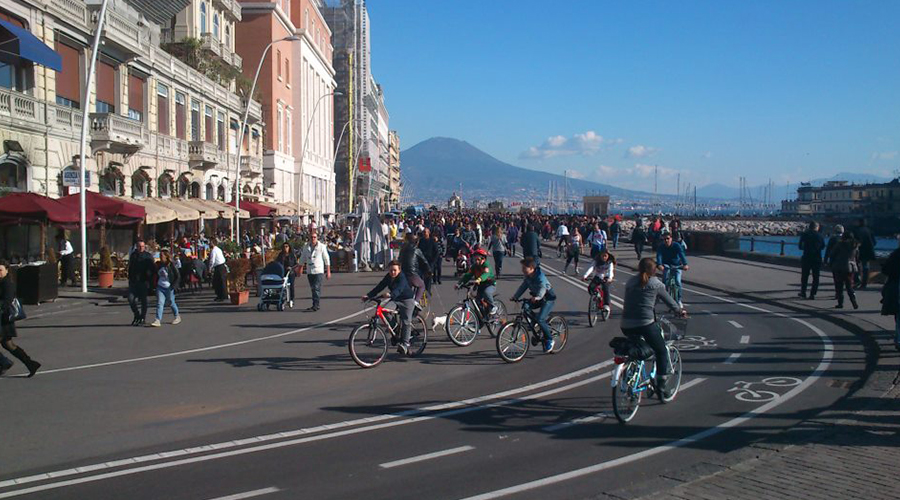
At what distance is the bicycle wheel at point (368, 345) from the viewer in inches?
464

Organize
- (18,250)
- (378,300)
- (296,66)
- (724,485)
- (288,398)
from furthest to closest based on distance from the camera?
(296,66) → (18,250) → (378,300) → (288,398) → (724,485)

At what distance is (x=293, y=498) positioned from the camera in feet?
20.3

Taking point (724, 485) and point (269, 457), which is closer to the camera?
point (724, 485)

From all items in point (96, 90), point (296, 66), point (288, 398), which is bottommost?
point (288, 398)

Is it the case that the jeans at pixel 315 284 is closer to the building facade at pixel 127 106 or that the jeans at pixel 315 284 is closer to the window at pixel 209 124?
the building facade at pixel 127 106

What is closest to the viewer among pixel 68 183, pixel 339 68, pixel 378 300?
pixel 378 300

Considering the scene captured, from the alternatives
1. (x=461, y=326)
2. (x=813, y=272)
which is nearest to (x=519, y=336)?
(x=461, y=326)

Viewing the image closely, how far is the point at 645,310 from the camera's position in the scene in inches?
336

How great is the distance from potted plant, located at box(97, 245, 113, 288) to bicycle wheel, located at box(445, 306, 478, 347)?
47.1 ft

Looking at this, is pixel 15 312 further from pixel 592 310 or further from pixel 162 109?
pixel 162 109

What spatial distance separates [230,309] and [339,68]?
288 ft

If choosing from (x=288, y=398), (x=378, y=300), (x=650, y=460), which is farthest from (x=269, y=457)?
(x=378, y=300)

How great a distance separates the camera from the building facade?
23.5 m

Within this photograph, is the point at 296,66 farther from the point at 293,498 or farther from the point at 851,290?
the point at 293,498
